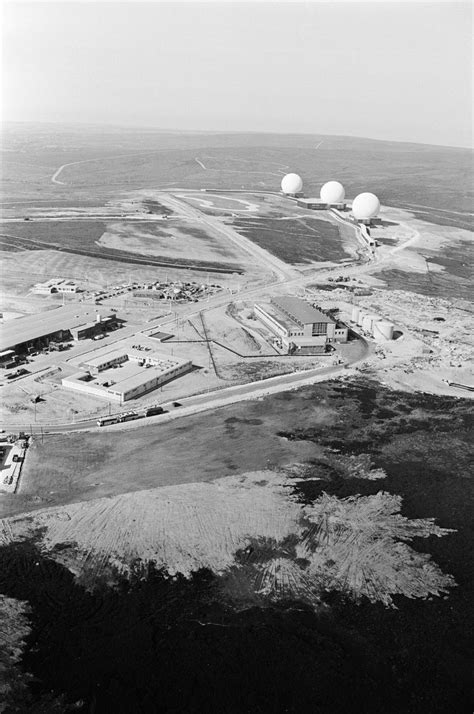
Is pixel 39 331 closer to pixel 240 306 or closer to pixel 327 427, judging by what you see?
pixel 240 306

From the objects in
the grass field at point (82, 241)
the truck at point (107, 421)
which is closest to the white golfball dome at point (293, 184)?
the grass field at point (82, 241)

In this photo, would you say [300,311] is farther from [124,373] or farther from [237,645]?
[237,645]

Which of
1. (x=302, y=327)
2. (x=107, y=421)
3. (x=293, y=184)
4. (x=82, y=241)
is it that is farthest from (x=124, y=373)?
(x=293, y=184)

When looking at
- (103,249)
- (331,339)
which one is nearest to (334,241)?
(103,249)

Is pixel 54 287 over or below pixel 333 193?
below

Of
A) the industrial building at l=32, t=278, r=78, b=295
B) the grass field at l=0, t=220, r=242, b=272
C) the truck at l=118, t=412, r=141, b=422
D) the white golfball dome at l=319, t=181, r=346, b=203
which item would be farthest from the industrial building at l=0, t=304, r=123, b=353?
the white golfball dome at l=319, t=181, r=346, b=203

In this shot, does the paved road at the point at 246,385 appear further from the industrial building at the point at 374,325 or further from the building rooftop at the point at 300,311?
the building rooftop at the point at 300,311
